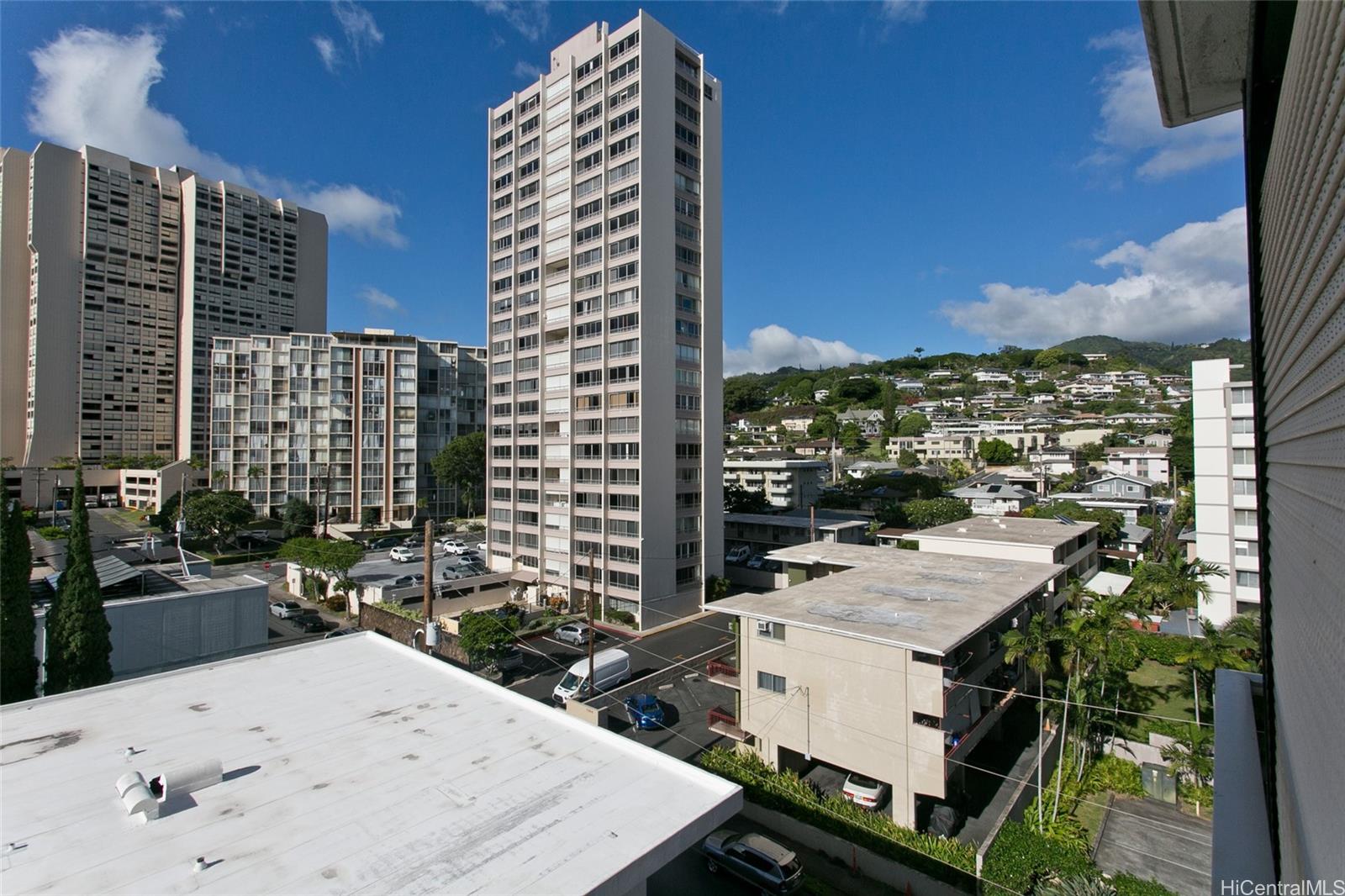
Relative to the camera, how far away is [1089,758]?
19.2 meters

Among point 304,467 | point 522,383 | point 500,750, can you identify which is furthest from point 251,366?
point 500,750

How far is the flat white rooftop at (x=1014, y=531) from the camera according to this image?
31266 mm

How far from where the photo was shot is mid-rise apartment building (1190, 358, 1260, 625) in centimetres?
2839

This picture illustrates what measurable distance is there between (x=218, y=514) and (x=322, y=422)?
1383 cm

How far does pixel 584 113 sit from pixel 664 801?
127 ft

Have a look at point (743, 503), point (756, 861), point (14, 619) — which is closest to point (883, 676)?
point (756, 861)

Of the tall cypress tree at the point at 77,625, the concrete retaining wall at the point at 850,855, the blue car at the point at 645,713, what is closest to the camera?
the concrete retaining wall at the point at 850,855

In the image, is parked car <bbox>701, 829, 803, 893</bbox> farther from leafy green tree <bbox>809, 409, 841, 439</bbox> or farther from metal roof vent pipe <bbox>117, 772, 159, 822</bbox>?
leafy green tree <bbox>809, 409, 841, 439</bbox>

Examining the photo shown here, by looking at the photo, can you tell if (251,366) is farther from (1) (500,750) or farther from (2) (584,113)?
(1) (500,750)

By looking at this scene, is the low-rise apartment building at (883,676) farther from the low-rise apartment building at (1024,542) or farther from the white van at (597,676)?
the low-rise apartment building at (1024,542)

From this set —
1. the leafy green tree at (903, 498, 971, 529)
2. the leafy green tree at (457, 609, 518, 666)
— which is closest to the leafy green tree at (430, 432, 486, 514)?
the leafy green tree at (457, 609, 518, 666)

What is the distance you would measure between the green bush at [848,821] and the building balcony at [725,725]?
661 mm

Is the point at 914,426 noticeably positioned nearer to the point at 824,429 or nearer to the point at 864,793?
the point at 824,429

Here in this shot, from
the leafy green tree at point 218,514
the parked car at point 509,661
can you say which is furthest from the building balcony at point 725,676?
the leafy green tree at point 218,514
